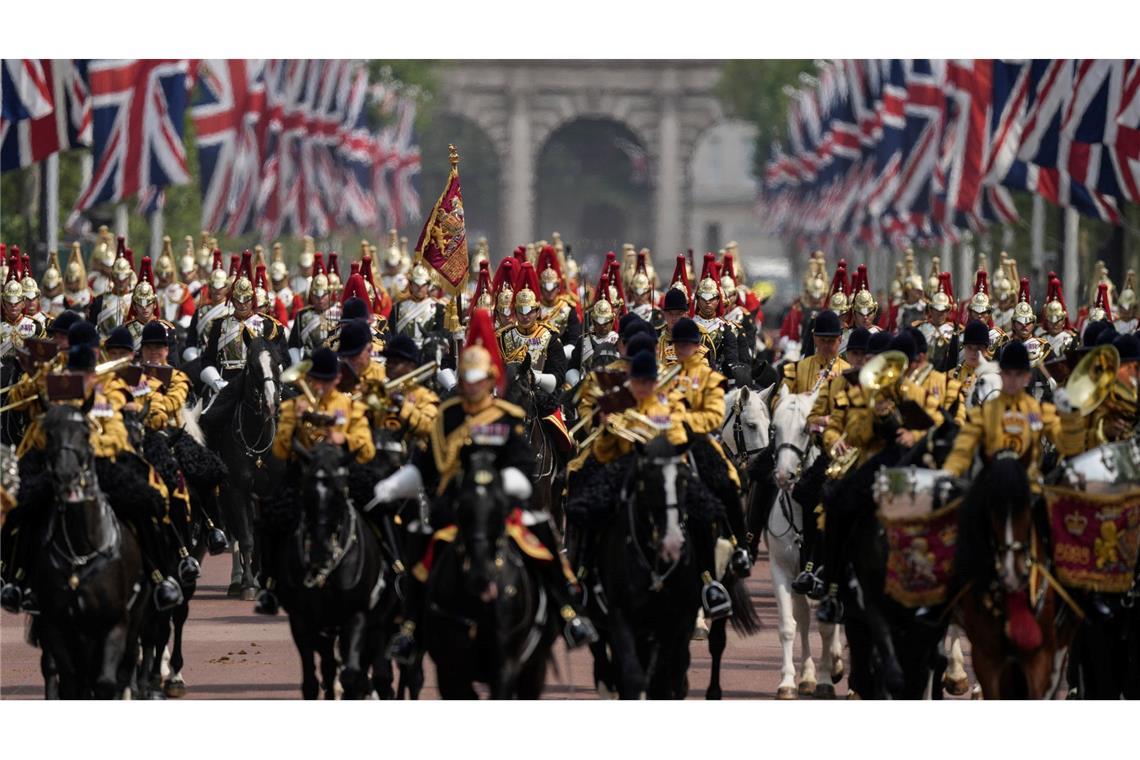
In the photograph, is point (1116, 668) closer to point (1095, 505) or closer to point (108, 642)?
point (1095, 505)

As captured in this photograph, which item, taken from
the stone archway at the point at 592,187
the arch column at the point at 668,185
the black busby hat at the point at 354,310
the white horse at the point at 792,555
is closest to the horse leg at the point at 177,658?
the black busby hat at the point at 354,310

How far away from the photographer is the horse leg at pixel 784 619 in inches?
707

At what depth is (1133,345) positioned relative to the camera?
Result: 16422mm

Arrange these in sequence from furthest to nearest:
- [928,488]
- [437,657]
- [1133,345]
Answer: [1133,345]
[928,488]
[437,657]

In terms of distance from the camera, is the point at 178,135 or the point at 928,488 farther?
the point at 178,135

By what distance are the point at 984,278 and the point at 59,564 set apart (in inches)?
585

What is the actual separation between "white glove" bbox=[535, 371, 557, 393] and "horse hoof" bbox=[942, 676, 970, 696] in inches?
227

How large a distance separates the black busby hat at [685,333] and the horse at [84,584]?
12.4ft

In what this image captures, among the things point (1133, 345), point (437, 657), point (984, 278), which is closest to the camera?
point (437, 657)

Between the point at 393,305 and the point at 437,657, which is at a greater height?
the point at 393,305

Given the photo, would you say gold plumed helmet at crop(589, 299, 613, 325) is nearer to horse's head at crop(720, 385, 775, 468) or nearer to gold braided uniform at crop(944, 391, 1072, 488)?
horse's head at crop(720, 385, 775, 468)

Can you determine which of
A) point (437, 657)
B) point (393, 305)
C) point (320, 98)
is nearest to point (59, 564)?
point (437, 657)

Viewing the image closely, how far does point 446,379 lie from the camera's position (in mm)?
20844

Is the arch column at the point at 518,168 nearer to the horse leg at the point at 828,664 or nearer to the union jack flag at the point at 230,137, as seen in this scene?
the union jack flag at the point at 230,137
